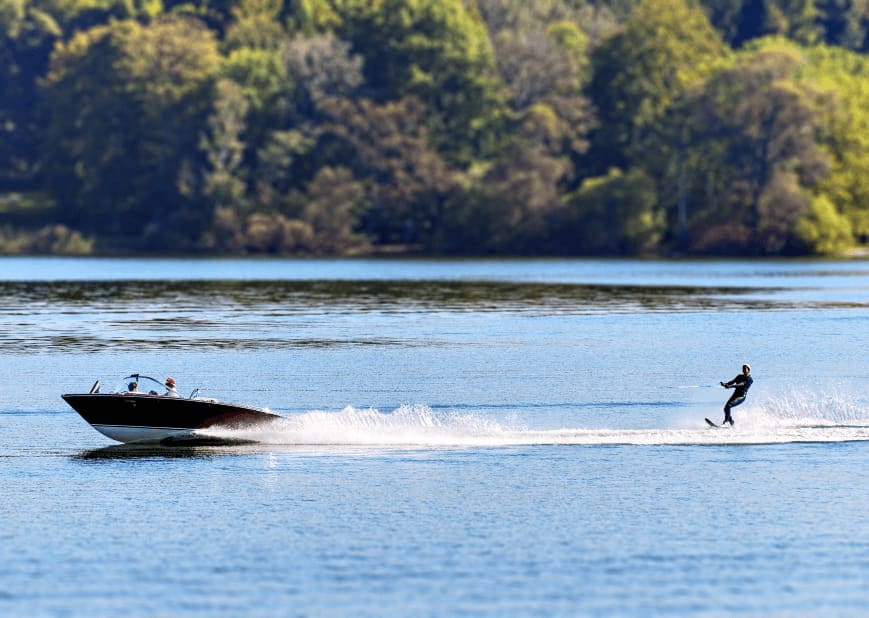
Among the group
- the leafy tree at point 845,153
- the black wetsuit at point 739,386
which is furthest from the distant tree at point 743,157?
the black wetsuit at point 739,386

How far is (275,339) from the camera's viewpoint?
81.3 m

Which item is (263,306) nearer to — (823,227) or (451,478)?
(451,478)

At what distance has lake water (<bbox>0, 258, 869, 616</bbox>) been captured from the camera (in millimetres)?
30719

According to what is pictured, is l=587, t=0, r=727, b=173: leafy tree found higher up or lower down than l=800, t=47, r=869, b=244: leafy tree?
higher up

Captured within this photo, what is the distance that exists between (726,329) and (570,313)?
13.5 m

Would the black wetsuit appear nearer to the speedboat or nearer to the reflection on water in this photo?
the speedboat

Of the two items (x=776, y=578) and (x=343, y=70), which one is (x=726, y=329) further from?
(x=343, y=70)

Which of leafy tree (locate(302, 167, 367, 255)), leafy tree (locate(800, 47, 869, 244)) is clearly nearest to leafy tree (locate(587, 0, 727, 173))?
leafy tree (locate(800, 47, 869, 244))

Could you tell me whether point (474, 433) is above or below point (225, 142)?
below

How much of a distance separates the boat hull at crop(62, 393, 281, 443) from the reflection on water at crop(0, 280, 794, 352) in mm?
30113

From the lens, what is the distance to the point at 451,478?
41.3 m

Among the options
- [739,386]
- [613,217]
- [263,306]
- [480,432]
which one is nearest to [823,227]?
[613,217]

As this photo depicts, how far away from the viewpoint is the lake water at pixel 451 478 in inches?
1209

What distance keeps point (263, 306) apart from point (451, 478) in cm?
6750
